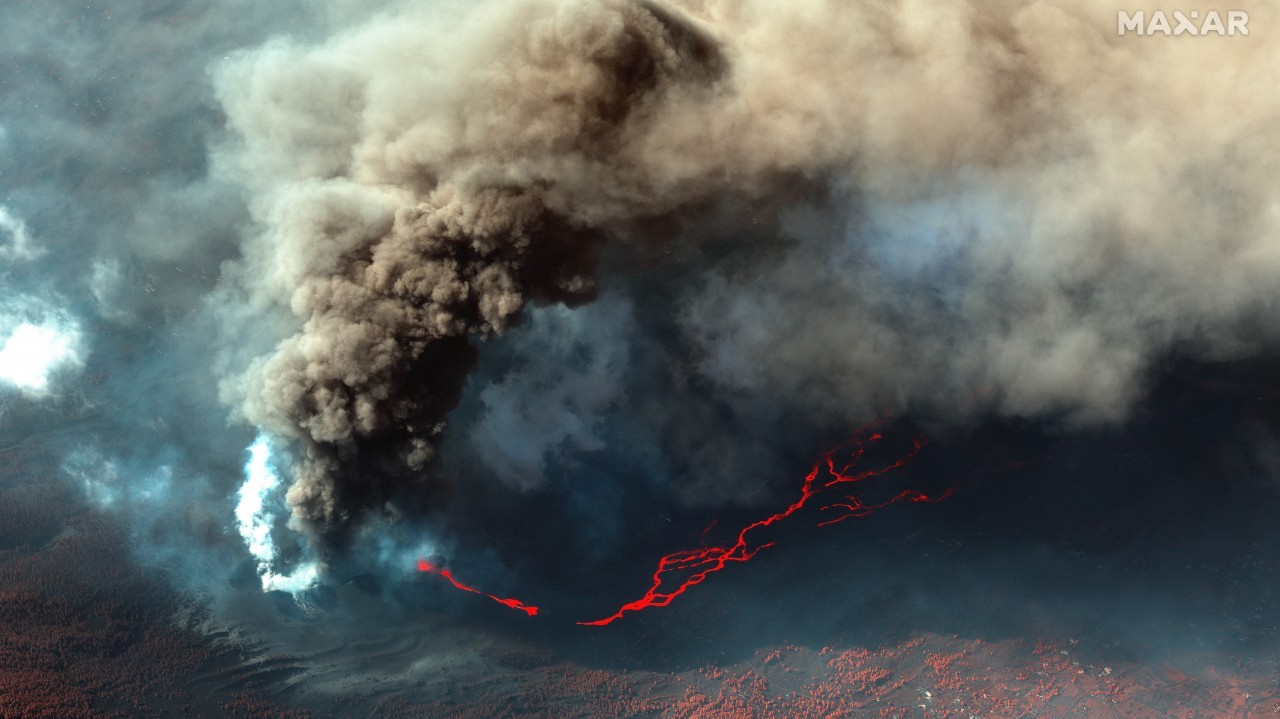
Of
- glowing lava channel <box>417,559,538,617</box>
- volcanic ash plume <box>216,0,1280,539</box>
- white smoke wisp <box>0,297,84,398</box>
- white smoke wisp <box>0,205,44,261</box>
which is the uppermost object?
white smoke wisp <box>0,205,44,261</box>

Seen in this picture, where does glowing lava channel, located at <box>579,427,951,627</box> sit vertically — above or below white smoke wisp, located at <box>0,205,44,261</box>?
below

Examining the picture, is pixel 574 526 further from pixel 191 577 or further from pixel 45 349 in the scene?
pixel 45 349

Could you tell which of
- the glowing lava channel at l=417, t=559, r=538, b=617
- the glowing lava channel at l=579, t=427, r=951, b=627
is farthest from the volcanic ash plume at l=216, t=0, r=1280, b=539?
the glowing lava channel at l=417, t=559, r=538, b=617

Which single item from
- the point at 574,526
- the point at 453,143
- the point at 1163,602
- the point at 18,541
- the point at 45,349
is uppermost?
the point at 45,349

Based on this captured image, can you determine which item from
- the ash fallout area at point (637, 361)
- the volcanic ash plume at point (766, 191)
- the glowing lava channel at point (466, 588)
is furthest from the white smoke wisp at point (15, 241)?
the glowing lava channel at point (466, 588)

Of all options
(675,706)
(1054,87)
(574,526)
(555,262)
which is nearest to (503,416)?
(574,526)

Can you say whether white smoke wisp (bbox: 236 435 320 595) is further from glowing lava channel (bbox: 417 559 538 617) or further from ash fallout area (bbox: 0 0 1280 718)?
glowing lava channel (bbox: 417 559 538 617)

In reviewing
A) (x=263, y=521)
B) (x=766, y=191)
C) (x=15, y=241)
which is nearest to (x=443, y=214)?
(x=766, y=191)
